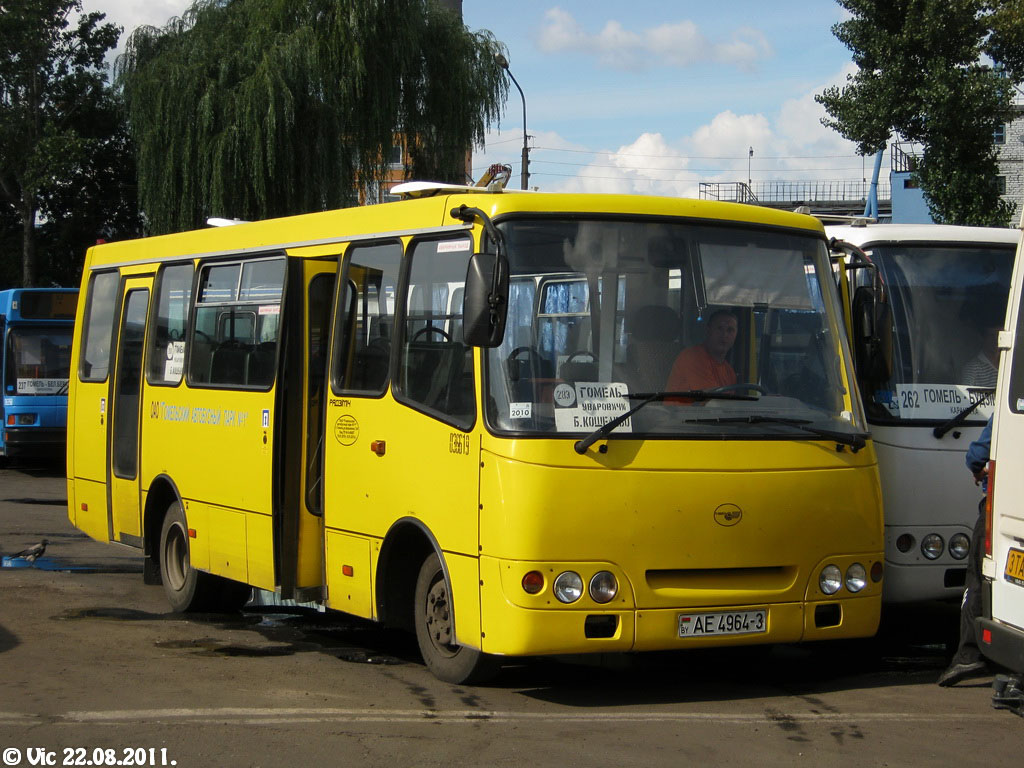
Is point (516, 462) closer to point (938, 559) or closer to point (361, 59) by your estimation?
point (938, 559)

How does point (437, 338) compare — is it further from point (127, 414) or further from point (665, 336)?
point (127, 414)

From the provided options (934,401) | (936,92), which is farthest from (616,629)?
(936,92)

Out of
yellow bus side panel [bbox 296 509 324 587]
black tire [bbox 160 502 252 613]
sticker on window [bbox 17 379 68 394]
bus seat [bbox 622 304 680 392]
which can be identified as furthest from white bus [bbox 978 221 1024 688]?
sticker on window [bbox 17 379 68 394]

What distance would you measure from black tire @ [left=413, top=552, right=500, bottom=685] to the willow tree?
2044cm

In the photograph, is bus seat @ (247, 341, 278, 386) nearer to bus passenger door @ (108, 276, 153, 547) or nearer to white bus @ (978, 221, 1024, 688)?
bus passenger door @ (108, 276, 153, 547)

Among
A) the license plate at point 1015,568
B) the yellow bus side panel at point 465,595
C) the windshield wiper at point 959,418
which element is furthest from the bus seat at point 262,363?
the license plate at point 1015,568

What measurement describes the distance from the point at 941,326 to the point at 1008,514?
3.02 m

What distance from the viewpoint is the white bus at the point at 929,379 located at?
8.54 metres

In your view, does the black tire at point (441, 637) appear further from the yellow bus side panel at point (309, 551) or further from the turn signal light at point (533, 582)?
the yellow bus side panel at point (309, 551)

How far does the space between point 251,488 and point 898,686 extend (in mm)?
4493

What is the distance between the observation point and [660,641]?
22.8 feet

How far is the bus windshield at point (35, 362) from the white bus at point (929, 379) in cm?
1750

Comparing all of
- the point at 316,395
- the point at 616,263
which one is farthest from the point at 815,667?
the point at 316,395

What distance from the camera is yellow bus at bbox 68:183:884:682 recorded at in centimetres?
682
